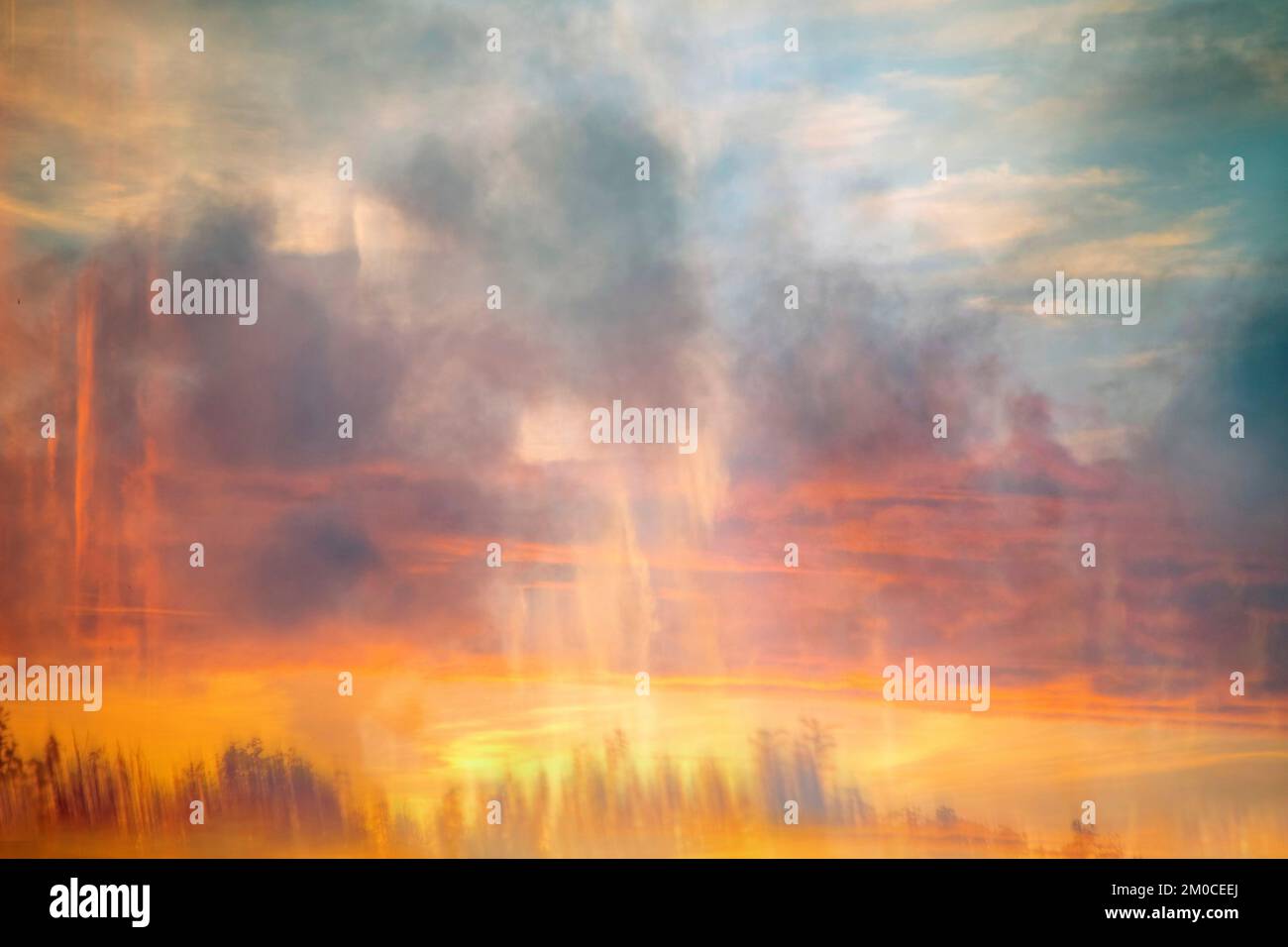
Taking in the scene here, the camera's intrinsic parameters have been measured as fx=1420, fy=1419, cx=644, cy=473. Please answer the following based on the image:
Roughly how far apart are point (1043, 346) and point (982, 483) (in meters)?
1.15

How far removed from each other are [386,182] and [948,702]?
230 inches

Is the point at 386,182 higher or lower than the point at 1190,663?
higher

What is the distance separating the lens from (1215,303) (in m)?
10.8

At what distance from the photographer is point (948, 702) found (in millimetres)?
10703

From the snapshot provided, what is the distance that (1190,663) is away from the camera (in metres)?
10.7

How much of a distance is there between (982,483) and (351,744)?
518cm

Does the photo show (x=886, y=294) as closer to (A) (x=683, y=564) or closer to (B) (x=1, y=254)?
(A) (x=683, y=564)

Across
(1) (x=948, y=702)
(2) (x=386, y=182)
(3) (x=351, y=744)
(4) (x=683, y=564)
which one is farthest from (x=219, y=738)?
(1) (x=948, y=702)
